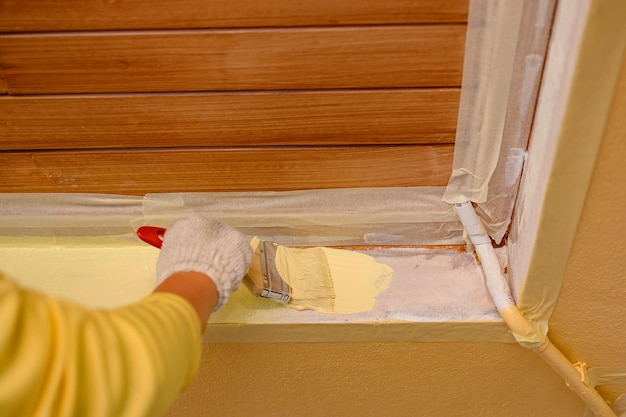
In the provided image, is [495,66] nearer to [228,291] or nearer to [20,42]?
[228,291]

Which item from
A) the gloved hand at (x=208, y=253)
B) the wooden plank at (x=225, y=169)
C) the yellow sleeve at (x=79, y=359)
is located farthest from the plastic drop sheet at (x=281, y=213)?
the yellow sleeve at (x=79, y=359)

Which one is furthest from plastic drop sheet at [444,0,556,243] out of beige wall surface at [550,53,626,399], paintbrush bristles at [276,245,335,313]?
paintbrush bristles at [276,245,335,313]

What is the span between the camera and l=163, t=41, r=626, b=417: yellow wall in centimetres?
90

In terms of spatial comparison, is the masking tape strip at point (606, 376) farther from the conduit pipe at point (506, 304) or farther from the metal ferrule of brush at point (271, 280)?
the metal ferrule of brush at point (271, 280)

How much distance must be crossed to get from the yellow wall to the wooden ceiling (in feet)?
1.01

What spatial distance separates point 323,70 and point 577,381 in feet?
2.41

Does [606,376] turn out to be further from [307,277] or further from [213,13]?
[213,13]

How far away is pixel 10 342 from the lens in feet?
1.59

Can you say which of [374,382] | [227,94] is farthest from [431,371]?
[227,94]

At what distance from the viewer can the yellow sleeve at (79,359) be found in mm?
483

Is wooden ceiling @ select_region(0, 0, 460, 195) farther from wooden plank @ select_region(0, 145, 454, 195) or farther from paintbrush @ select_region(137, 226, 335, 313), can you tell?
paintbrush @ select_region(137, 226, 335, 313)

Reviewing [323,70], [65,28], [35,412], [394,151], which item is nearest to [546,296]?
[394,151]

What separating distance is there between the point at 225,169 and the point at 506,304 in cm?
56

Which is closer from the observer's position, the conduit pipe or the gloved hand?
the gloved hand
